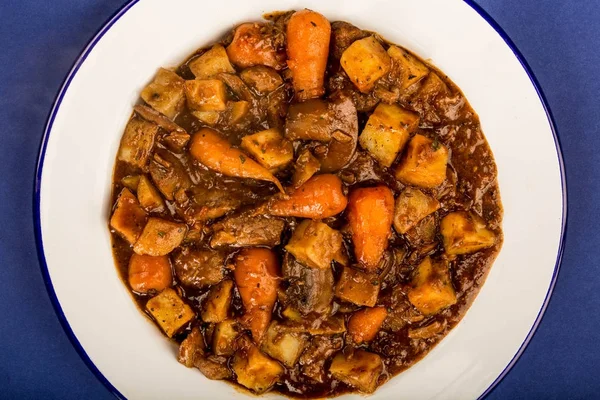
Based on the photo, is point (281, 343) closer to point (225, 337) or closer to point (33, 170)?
point (225, 337)

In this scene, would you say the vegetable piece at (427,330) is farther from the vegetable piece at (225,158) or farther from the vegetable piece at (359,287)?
the vegetable piece at (225,158)

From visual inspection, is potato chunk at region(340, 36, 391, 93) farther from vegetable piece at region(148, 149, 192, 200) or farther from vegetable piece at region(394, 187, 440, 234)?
vegetable piece at region(148, 149, 192, 200)

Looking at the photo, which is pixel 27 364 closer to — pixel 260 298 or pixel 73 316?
pixel 73 316

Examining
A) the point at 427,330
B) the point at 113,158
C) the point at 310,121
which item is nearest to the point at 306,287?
the point at 427,330

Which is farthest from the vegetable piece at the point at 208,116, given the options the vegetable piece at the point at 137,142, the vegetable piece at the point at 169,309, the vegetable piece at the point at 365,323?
the vegetable piece at the point at 365,323

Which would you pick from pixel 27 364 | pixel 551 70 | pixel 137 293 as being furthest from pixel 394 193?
pixel 27 364
